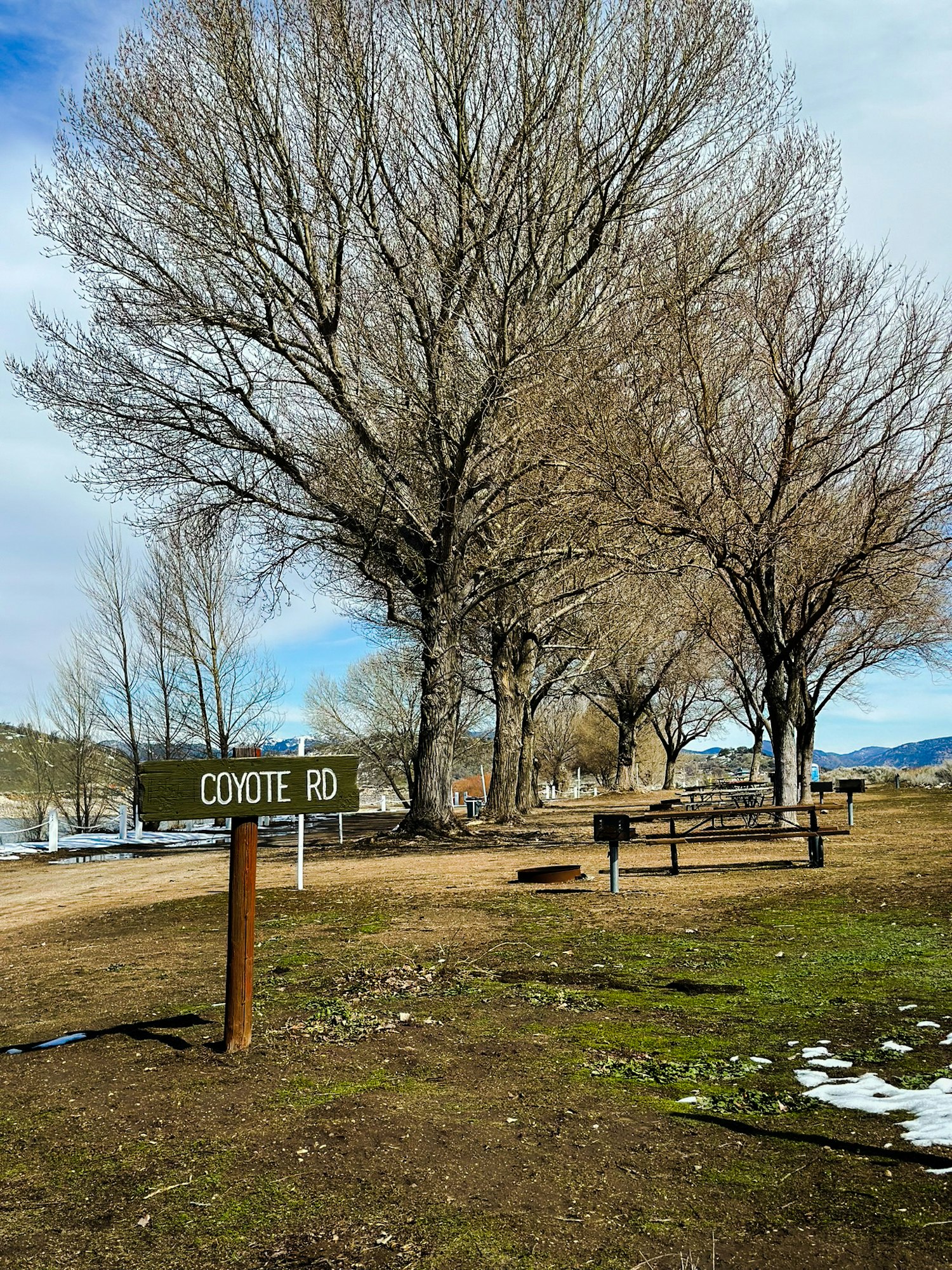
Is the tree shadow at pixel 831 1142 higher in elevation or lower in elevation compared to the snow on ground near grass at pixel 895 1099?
lower

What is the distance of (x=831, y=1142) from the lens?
12.5ft

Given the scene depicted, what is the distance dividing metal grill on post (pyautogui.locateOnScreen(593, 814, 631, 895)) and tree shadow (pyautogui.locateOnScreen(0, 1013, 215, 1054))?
564 centimetres

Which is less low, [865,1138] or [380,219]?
[380,219]

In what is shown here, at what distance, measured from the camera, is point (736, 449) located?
15516 mm

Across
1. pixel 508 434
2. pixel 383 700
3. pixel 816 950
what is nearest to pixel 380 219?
pixel 508 434

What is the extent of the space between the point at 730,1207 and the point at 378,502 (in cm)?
1500

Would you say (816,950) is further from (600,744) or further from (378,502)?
(600,744)

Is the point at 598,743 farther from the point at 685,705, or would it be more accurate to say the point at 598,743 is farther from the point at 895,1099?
the point at 895,1099

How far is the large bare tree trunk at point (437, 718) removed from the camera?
1827cm

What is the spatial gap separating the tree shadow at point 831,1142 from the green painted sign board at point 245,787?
235 cm

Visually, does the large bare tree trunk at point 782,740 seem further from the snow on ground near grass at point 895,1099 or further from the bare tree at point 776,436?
the snow on ground near grass at point 895,1099

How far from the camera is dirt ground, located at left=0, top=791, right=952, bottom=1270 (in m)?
3.18

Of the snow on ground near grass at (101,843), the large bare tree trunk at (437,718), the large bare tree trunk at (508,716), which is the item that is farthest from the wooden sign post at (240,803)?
the snow on ground near grass at (101,843)

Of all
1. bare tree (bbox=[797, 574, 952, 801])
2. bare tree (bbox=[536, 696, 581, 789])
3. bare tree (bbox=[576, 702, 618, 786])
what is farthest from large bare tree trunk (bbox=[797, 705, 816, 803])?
bare tree (bbox=[576, 702, 618, 786])
